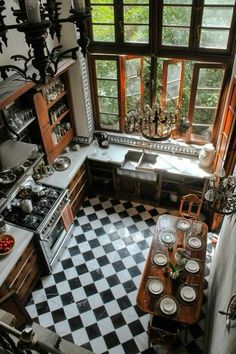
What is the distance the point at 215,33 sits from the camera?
4602 mm

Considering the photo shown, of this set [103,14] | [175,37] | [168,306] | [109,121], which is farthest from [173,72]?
[168,306]

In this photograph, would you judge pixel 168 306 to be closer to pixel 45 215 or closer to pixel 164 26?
pixel 45 215

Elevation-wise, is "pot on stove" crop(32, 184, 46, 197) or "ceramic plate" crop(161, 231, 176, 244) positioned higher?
"pot on stove" crop(32, 184, 46, 197)

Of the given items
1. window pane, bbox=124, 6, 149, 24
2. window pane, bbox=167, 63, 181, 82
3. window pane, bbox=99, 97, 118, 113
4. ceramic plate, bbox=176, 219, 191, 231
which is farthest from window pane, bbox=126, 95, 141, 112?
ceramic plate, bbox=176, 219, 191, 231

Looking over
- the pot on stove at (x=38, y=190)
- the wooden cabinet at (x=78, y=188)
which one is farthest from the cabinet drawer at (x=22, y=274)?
the wooden cabinet at (x=78, y=188)

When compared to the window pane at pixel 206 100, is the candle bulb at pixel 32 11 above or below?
above

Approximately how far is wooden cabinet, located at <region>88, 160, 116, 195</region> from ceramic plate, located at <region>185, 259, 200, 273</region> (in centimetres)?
243

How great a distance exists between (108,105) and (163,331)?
4062 mm

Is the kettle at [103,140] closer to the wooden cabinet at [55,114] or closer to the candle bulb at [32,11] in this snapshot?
the wooden cabinet at [55,114]

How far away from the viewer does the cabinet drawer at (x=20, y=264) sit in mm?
4123

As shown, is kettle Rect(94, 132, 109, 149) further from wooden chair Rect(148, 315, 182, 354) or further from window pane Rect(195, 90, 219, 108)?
wooden chair Rect(148, 315, 182, 354)

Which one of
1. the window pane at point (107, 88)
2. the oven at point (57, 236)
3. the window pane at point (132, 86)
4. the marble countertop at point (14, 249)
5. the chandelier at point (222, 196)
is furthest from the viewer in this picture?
the window pane at point (107, 88)

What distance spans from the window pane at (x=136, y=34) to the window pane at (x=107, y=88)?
2.69ft

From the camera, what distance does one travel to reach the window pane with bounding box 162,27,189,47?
4770mm
